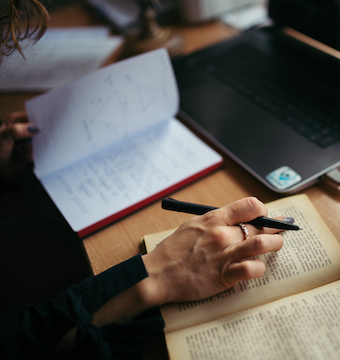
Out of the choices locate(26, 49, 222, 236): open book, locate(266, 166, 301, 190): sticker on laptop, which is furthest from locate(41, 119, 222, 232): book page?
locate(266, 166, 301, 190): sticker on laptop

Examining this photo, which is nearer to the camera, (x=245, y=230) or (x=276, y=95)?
(x=245, y=230)

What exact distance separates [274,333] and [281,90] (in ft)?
1.72

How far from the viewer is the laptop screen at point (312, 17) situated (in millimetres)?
667

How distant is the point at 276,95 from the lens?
0.69 meters

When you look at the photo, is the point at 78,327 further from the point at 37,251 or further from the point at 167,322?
the point at 37,251

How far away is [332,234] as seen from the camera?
1.48ft

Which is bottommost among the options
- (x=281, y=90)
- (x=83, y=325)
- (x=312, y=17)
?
(x=83, y=325)

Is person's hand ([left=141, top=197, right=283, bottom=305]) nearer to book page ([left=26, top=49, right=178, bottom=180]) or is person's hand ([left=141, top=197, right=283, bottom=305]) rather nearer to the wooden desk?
the wooden desk

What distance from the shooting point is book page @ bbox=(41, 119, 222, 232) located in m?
0.55

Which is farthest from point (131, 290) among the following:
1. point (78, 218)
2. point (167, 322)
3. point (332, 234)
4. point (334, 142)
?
point (334, 142)

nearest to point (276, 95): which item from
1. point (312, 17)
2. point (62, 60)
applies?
point (312, 17)

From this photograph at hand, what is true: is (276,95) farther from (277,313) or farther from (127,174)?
(277,313)

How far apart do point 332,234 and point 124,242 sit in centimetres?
32

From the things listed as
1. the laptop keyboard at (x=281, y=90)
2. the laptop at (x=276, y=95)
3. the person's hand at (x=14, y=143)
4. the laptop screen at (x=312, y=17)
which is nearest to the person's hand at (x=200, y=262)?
the laptop at (x=276, y=95)
